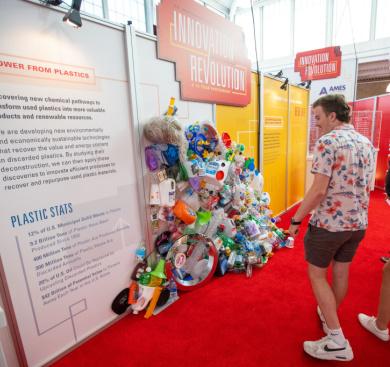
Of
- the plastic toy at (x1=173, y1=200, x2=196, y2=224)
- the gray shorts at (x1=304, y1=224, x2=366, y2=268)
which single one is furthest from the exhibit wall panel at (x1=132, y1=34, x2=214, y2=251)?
the gray shorts at (x1=304, y1=224, x2=366, y2=268)

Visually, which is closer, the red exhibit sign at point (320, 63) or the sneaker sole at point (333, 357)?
the sneaker sole at point (333, 357)

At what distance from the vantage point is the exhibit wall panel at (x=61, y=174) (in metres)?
1.35

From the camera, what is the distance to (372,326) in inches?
67.7

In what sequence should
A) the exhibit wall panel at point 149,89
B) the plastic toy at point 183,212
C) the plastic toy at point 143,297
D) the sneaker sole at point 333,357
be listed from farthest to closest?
the plastic toy at point 183,212, the plastic toy at point 143,297, the exhibit wall panel at point 149,89, the sneaker sole at point 333,357

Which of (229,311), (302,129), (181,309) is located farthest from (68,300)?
(302,129)

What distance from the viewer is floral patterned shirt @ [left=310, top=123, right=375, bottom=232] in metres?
1.31

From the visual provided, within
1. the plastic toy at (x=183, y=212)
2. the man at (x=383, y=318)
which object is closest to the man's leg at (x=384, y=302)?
the man at (x=383, y=318)

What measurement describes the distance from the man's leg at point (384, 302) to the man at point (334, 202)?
251mm

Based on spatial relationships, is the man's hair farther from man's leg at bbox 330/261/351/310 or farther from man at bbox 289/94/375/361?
man's leg at bbox 330/261/351/310

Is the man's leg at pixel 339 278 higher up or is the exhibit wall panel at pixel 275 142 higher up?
the exhibit wall panel at pixel 275 142

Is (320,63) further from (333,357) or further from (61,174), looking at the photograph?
(61,174)

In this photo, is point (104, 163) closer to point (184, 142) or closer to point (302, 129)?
point (184, 142)

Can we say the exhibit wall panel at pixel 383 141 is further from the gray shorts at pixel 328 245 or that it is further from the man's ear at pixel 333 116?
the man's ear at pixel 333 116

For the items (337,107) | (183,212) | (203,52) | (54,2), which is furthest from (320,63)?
(54,2)
